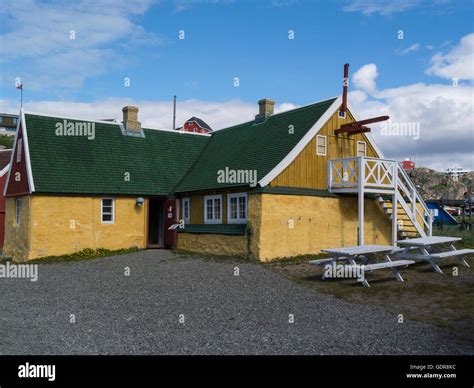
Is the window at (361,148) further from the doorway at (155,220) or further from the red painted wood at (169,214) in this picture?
the doorway at (155,220)

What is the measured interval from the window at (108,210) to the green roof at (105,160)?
543 millimetres

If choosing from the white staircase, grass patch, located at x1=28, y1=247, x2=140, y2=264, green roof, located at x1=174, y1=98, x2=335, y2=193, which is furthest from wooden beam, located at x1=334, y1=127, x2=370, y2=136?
grass patch, located at x1=28, y1=247, x2=140, y2=264

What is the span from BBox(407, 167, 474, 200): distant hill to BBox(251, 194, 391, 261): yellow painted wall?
69.8 m

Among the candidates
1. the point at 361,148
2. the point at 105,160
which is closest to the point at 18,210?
the point at 105,160

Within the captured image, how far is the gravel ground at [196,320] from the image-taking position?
756 centimetres

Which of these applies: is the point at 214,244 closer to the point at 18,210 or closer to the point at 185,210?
the point at 185,210

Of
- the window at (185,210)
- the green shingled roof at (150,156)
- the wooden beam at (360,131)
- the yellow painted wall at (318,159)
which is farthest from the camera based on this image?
the window at (185,210)

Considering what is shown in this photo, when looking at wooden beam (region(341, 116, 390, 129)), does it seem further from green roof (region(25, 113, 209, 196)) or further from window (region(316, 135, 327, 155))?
green roof (region(25, 113, 209, 196))

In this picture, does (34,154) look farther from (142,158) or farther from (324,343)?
Result: (324,343)

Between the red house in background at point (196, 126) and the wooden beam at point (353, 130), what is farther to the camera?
the red house in background at point (196, 126)

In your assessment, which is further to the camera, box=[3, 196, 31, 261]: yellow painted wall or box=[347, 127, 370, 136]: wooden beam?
box=[3, 196, 31, 261]: yellow painted wall

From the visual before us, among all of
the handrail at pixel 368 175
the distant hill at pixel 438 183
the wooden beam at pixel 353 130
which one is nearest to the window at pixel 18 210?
the handrail at pixel 368 175

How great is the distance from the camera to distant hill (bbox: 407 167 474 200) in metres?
89.7
